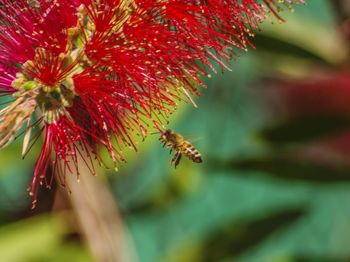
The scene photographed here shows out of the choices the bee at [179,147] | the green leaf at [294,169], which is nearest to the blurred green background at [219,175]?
the green leaf at [294,169]

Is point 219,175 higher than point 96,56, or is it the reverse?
point 219,175

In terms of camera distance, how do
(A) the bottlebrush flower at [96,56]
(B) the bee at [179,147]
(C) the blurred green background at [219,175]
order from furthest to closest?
(C) the blurred green background at [219,175]
(B) the bee at [179,147]
(A) the bottlebrush flower at [96,56]

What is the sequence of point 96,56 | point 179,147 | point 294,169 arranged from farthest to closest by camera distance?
point 294,169, point 179,147, point 96,56

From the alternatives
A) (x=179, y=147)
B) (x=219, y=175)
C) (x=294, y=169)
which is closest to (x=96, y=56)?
(x=179, y=147)

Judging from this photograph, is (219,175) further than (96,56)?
Yes

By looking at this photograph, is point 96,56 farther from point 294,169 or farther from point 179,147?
point 294,169

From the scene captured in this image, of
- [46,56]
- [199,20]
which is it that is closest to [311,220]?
[199,20]

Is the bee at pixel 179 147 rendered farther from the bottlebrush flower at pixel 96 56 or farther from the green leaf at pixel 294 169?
the green leaf at pixel 294 169

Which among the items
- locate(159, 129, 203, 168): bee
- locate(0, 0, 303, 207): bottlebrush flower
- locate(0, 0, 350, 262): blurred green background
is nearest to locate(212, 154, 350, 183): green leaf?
locate(0, 0, 350, 262): blurred green background
